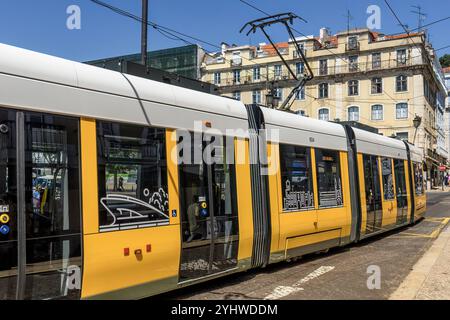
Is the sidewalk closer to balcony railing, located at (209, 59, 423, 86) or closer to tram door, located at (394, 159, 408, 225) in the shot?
tram door, located at (394, 159, 408, 225)

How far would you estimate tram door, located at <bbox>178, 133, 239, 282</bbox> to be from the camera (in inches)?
253

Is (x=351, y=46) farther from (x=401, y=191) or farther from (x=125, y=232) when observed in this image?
(x=125, y=232)

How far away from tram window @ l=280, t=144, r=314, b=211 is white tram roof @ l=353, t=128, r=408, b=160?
9.94 ft

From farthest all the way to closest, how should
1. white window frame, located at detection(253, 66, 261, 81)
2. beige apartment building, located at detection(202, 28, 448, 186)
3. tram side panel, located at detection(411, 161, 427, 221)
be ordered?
white window frame, located at detection(253, 66, 261, 81)
beige apartment building, located at detection(202, 28, 448, 186)
tram side panel, located at detection(411, 161, 427, 221)

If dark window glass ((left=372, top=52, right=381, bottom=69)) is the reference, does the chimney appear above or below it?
above

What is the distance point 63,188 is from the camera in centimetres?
495

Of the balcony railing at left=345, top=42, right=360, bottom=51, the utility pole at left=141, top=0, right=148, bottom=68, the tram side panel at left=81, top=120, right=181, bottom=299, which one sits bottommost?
the tram side panel at left=81, top=120, right=181, bottom=299

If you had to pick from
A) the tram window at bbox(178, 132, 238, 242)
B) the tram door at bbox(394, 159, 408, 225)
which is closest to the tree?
the tram door at bbox(394, 159, 408, 225)

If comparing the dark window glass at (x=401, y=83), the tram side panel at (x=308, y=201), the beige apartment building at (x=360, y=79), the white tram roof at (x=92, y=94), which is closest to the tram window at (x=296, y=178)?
the tram side panel at (x=308, y=201)

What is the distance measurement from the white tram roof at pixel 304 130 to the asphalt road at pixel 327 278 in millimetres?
2258

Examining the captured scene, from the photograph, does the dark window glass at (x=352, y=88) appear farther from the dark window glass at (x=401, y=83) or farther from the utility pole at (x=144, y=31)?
the utility pole at (x=144, y=31)

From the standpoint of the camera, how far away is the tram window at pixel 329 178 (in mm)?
9930

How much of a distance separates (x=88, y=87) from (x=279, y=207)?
4.19m

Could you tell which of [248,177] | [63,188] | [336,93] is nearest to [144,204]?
[63,188]
